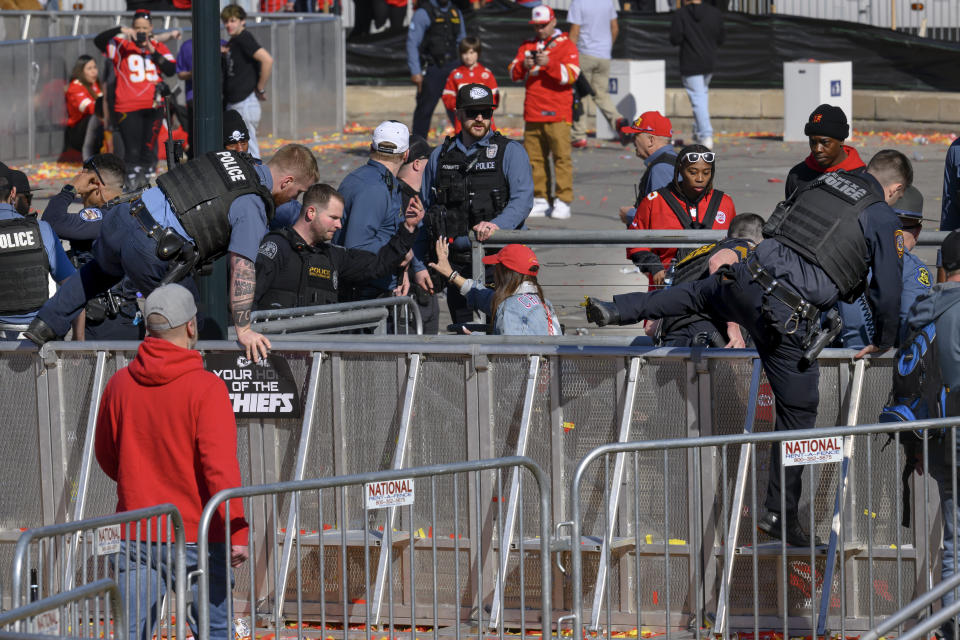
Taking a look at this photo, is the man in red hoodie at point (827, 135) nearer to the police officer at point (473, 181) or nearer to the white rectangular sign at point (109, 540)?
the police officer at point (473, 181)

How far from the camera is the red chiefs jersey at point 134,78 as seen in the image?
62.3ft

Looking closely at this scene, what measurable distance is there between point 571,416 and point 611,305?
55 cm

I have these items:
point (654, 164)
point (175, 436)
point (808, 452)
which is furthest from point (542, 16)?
point (175, 436)

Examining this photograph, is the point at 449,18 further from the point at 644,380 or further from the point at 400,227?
the point at 644,380

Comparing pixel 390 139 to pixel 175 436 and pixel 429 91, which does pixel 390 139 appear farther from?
pixel 429 91

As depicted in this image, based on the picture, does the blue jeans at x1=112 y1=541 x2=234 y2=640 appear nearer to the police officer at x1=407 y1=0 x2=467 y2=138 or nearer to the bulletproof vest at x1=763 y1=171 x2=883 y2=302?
the bulletproof vest at x1=763 y1=171 x2=883 y2=302

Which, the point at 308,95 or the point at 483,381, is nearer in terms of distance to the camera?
the point at 483,381

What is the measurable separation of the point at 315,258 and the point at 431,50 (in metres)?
10.8

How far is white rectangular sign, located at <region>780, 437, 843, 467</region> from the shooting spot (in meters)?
6.52

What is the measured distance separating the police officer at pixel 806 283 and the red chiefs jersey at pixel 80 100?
14884mm

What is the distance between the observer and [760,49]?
23266 mm

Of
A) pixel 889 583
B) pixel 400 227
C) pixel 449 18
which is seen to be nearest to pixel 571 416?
pixel 889 583

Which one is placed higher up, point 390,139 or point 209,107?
point 209,107

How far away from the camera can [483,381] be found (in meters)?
7.47
